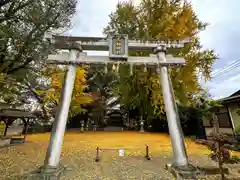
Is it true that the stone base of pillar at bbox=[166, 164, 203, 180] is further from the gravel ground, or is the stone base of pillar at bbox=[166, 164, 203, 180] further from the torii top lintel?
the torii top lintel

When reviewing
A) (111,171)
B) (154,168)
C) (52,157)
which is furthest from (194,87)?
(52,157)

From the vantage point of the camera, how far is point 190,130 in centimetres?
1588

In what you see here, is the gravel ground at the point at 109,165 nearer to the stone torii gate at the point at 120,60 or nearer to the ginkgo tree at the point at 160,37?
the stone torii gate at the point at 120,60

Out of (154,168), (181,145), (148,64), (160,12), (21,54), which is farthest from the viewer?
(160,12)

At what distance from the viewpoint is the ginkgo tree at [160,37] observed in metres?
13.9

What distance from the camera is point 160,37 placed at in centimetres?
1394

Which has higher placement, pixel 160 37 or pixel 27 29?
pixel 160 37

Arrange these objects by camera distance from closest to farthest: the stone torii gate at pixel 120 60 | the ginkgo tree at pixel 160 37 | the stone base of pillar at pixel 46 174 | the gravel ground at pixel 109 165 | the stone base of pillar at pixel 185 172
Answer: the stone base of pillar at pixel 46 174 → the stone base of pillar at pixel 185 172 → the gravel ground at pixel 109 165 → the stone torii gate at pixel 120 60 → the ginkgo tree at pixel 160 37

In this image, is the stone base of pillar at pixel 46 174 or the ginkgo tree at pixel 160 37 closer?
the stone base of pillar at pixel 46 174

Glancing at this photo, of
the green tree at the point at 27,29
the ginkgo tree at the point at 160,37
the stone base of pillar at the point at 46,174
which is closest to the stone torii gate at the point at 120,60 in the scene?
the stone base of pillar at the point at 46,174

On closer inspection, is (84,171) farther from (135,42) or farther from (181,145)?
(135,42)

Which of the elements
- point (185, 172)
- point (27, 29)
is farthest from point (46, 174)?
point (27, 29)

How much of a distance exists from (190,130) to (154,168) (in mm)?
11176

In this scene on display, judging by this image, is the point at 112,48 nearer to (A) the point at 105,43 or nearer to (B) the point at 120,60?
(A) the point at 105,43
